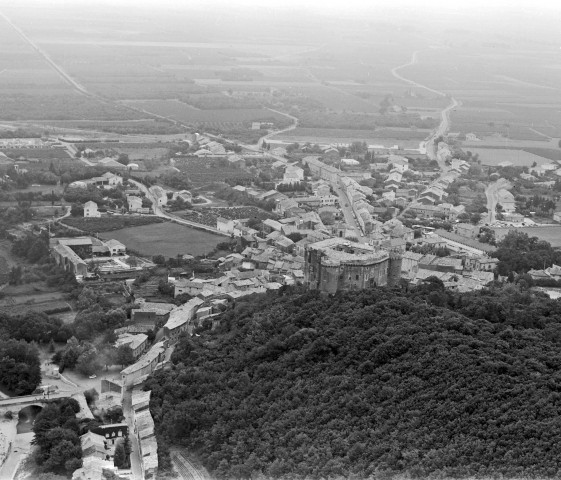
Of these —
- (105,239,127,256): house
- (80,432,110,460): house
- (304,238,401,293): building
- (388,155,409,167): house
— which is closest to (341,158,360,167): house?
(388,155,409,167): house

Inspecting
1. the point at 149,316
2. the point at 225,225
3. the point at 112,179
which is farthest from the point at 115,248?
the point at 112,179

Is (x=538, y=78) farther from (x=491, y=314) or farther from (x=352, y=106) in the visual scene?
(x=491, y=314)

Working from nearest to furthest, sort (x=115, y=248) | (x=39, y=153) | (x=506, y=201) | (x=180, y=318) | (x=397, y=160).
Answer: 1. (x=180, y=318)
2. (x=115, y=248)
3. (x=506, y=201)
4. (x=39, y=153)
5. (x=397, y=160)

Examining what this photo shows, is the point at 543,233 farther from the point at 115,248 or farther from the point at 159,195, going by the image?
the point at 115,248

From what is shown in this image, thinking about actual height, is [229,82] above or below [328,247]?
below

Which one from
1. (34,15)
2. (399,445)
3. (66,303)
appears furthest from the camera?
(34,15)

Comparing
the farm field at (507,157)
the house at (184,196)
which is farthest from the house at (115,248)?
the farm field at (507,157)

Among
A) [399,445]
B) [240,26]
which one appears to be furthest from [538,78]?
[399,445]
